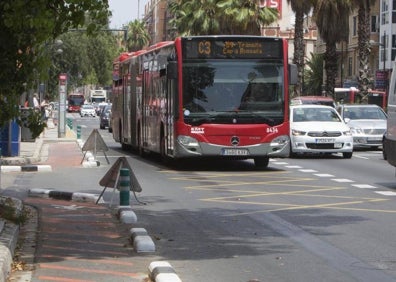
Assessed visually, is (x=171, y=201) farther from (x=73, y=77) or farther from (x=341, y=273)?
(x=73, y=77)

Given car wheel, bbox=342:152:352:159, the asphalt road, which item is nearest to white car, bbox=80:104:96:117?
car wheel, bbox=342:152:352:159

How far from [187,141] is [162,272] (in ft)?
42.9

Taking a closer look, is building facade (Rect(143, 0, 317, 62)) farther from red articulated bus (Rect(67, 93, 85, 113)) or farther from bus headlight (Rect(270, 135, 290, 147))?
bus headlight (Rect(270, 135, 290, 147))

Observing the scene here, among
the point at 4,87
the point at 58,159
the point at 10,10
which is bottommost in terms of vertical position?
the point at 58,159

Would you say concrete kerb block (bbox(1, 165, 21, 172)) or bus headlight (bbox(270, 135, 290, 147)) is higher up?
bus headlight (bbox(270, 135, 290, 147))

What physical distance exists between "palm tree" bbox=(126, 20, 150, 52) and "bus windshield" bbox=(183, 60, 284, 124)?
4218 inches

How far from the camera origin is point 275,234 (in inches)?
456

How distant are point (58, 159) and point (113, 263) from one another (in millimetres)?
18151

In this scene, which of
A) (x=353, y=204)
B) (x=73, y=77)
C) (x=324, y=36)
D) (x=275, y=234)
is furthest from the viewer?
(x=73, y=77)

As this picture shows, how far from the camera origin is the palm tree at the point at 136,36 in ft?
419

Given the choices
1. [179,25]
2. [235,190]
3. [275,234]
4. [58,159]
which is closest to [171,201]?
[235,190]

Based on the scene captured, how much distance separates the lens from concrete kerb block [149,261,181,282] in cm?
805

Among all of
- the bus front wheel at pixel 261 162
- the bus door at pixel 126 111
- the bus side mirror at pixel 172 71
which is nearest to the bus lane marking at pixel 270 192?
the bus front wheel at pixel 261 162

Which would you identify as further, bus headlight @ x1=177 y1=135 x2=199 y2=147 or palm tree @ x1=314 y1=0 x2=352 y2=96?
palm tree @ x1=314 y1=0 x2=352 y2=96
